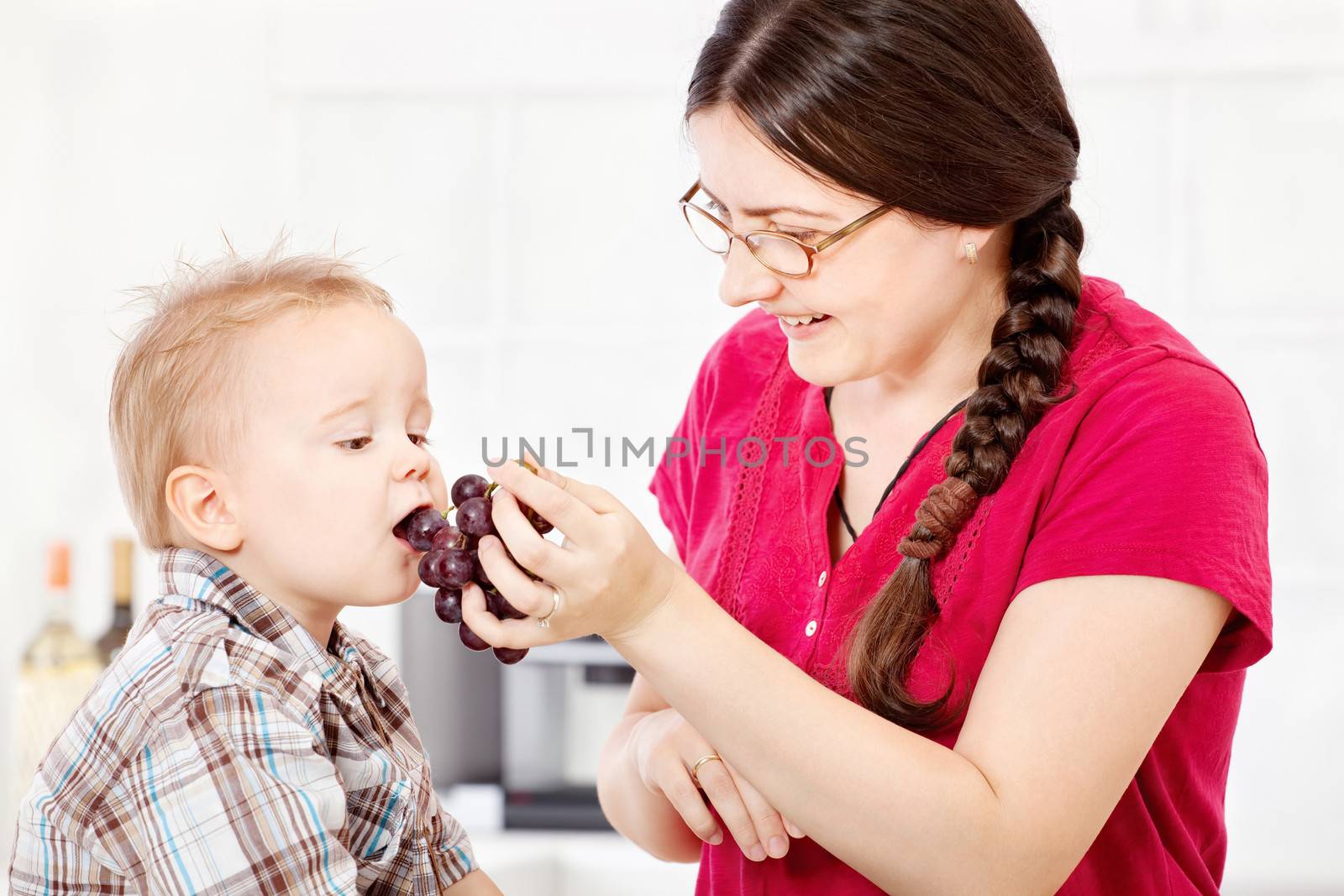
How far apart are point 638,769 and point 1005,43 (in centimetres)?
82

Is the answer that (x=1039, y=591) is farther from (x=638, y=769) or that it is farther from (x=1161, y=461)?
(x=638, y=769)

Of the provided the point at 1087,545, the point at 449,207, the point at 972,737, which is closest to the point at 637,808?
the point at 972,737

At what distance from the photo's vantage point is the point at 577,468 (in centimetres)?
274

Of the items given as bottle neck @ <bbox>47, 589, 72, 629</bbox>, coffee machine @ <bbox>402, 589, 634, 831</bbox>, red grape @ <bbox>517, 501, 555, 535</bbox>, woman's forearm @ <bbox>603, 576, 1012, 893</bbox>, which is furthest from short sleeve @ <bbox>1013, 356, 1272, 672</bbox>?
bottle neck @ <bbox>47, 589, 72, 629</bbox>

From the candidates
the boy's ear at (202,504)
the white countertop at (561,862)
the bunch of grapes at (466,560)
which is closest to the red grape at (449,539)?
the bunch of grapes at (466,560)

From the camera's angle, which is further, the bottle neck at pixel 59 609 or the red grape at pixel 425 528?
the bottle neck at pixel 59 609

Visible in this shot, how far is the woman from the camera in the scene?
99 centimetres

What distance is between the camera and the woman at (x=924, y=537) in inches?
38.9

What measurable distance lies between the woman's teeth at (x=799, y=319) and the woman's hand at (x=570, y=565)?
332 mm

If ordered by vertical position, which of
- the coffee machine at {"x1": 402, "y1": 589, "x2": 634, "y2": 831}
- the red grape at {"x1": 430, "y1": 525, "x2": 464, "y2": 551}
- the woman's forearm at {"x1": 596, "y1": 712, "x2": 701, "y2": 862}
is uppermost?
the red grape at {"x1": 430, "y1": 525, "x2": 464, "y2": 551}

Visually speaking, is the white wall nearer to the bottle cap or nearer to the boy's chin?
the bottle cap

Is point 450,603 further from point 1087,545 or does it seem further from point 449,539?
point 1087,545

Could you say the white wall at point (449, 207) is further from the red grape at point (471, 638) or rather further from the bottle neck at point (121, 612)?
the red grape at point (471, 638)

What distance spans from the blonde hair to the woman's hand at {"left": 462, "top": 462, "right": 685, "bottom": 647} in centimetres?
32
